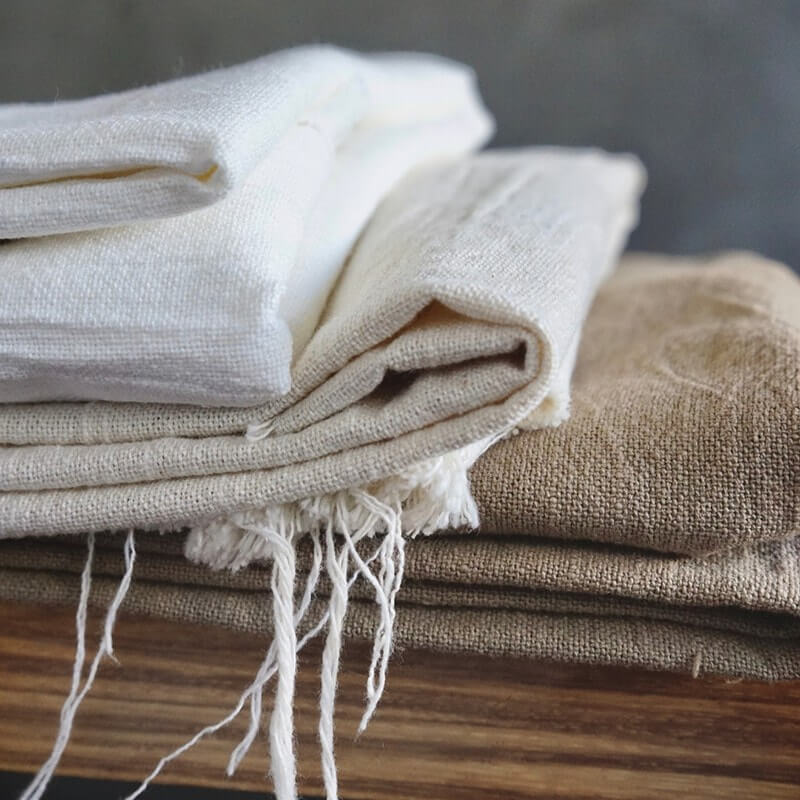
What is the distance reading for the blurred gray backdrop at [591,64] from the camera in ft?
2.94

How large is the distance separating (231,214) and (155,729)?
0.27 m

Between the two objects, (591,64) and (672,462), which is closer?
(672,462)

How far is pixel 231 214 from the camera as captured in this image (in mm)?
411

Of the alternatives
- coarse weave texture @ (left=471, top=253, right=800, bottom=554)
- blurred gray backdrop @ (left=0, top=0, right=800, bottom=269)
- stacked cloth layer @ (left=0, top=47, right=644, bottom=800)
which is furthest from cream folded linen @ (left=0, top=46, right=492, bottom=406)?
blurred gray backdrop @ (left=0, top=0, right=800, bottom=269)

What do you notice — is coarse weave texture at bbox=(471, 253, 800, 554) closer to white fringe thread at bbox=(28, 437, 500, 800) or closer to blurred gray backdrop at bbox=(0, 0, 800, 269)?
white fringe thread at bbox=(28, 437, 500, 800)

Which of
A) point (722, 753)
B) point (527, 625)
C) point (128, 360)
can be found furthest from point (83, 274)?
point (722, 753)

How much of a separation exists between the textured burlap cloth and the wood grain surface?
2 centimetres

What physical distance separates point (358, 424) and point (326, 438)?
0.02 m

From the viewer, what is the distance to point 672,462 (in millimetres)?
405

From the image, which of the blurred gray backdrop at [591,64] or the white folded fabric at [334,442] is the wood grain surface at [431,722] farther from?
the blurred gray backdrop at [591,64]

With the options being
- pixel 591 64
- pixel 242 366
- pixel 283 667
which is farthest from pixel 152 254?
pixel 591 64

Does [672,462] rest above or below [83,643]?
above

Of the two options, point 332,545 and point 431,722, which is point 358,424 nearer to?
point 332,545

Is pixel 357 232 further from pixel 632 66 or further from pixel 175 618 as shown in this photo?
pixel 632 66
